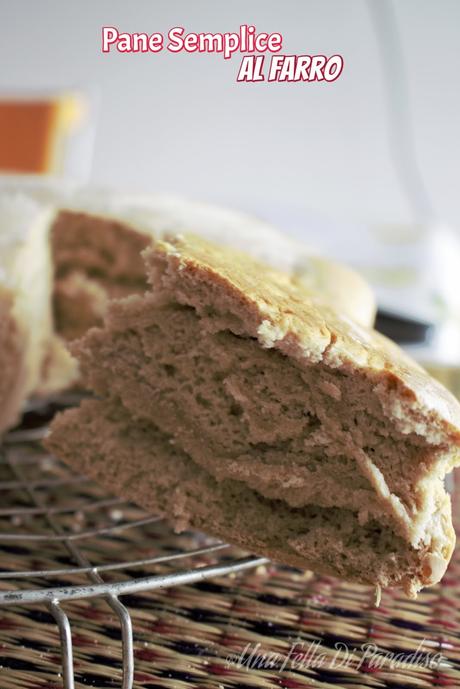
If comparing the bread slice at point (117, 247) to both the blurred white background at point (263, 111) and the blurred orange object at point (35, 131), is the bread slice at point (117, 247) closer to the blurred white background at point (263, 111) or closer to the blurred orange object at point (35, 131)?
the blurred orange object at point (35, 131)

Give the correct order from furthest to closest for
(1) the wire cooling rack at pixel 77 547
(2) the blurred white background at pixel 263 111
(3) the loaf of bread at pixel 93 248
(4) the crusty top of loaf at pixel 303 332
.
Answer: (2) the blurred white background at pixel 263 111 → (3) the loaf of bread at pixel 93 248 → (4) the crusty top of loaf at pixel 303 332 → (1) the wire cooling rack at pixel 77 547

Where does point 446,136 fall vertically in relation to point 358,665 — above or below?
above

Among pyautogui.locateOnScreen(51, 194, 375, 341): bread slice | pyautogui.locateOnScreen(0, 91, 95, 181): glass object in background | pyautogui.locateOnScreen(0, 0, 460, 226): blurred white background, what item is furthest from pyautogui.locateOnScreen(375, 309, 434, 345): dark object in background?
pyautogui.locateOnScreen(0, 91, 95, 181): glass object in background

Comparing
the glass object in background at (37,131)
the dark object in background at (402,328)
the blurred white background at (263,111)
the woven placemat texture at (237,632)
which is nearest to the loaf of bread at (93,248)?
the dark object in background at (402,328)

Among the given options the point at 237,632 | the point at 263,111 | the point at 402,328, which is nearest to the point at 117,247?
the point at 402,328

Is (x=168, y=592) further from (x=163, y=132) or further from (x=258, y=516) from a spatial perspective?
(x=163, y=132)

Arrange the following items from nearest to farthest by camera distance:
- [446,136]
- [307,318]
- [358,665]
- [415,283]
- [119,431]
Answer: [358,665] → [307,318] → [119,431] → [415,283] → [446,136]

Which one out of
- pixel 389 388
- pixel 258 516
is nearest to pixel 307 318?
pixel 389 388

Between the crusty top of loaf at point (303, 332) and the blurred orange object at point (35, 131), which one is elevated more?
the blurred orange object at point (35, 131)
